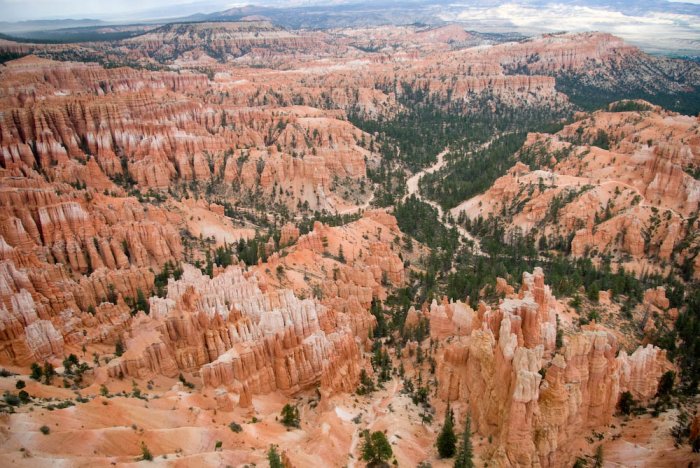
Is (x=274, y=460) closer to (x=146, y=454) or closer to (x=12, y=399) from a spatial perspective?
(x=146, y=454)

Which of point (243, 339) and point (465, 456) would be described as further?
point (243, 339)

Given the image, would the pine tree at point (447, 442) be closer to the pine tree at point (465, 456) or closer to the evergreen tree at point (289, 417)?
the pine tree at point (465, 456)

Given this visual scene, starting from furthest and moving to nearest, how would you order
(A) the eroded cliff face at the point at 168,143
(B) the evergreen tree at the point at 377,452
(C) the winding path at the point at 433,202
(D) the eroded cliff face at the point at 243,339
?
(A) the eroded cliff face at the point at 168,143
(C) the winding path at the point at 433,202
(D) the eroded cliff face at the point at 243,339
(B) the evergreen tree at the point at 377,452

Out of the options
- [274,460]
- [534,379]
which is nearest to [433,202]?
[534,379]

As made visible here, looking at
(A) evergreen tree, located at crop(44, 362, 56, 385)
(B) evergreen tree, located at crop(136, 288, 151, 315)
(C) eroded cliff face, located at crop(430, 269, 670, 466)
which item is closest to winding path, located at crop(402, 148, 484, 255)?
(C) eroded cliff face, located at crop(430, 269, 670, 466)

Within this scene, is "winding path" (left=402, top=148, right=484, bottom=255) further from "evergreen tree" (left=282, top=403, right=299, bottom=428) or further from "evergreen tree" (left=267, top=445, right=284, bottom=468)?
"evergreen tree" (left=267, top=445, right=284, bottom=468)

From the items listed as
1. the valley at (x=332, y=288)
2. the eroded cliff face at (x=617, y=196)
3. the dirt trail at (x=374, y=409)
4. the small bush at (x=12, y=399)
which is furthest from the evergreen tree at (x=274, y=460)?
the eroded cliff face at (x=617, y=196)
